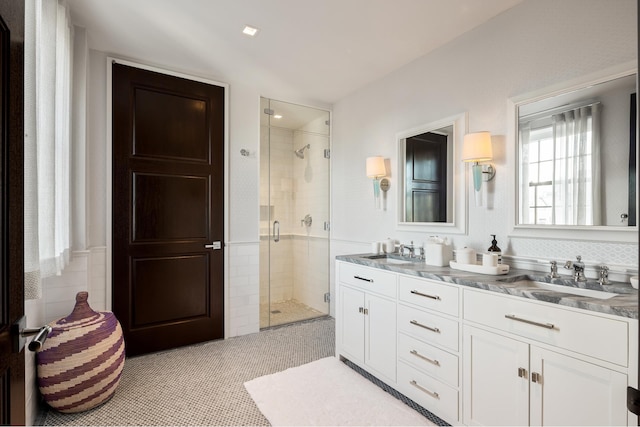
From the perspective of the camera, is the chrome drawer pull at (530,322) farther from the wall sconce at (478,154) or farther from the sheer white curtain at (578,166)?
the wall sconce at (478,154)

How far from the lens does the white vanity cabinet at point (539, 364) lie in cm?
133

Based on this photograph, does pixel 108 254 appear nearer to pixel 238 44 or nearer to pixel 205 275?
pixel 205 275

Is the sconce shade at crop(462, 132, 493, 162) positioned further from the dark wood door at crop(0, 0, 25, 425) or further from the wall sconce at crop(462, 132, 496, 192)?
the dark wood door at crop(0, 0, 25, 425)

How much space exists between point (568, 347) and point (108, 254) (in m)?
3.23

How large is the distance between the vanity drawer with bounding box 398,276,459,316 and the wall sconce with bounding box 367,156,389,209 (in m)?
1.18

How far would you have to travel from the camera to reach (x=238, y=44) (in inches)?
105

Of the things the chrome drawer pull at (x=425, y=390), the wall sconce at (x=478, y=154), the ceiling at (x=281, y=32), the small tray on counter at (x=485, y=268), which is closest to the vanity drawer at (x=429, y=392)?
the chrome drawer pull at (x=425, y=390)

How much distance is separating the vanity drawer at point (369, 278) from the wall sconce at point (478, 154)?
91cm

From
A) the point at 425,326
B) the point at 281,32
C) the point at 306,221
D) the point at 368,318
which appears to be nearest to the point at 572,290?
the point at 425,326

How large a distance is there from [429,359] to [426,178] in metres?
1.47

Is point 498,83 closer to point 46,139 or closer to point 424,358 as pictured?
point 424,358

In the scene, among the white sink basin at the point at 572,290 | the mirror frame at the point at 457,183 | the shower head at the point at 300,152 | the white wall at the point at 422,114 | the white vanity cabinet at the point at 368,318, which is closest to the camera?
the white sink basin at the point at 572,290

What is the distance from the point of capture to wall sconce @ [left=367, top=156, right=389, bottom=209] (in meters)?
3.17

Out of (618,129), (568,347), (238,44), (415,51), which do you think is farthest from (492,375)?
(238,44)
